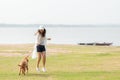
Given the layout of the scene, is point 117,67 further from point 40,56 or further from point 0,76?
point 0,76

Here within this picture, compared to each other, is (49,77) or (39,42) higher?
(39,42)

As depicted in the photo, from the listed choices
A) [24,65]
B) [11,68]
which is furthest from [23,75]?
[11,68]

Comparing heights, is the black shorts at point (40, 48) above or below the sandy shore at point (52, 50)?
below

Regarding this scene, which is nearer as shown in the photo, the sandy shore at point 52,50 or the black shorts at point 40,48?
the black shorts at point 40,48

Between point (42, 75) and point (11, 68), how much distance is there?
14.2 feet

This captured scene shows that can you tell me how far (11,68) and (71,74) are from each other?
4599 millimetres

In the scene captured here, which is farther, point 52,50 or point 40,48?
point 52,50

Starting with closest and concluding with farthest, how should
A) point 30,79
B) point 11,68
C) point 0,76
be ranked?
point 30,79 < point 0,76 < point 11,68

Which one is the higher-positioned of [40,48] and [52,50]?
[52,50]

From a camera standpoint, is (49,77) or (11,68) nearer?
(49,77)

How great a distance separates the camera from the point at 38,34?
1983 cm

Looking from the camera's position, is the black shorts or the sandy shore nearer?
the black shorts

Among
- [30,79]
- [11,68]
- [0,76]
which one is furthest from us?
[11,68]

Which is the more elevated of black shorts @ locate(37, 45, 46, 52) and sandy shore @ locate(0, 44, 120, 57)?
sandy shore @ locate(0, 44, 120, 57)
